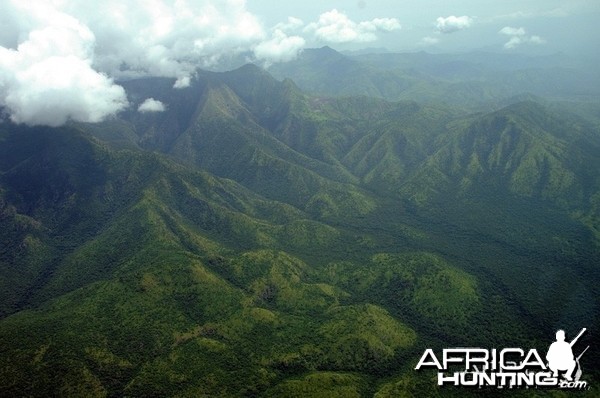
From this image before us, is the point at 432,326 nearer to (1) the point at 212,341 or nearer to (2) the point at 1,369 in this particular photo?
(1) the point at 212,341

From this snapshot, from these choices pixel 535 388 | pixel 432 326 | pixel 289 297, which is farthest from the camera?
pixel 289 297

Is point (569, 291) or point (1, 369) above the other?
point (1, 369)

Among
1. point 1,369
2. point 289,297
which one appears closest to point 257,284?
point 289,297

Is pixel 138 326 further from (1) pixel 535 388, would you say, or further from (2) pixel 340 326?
(1) pixel 535 388

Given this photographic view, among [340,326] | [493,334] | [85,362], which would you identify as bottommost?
[493,334]

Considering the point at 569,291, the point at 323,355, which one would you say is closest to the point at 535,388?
the point at 323,355

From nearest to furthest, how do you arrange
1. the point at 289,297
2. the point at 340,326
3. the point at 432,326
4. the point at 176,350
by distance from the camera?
the point at 176,350, the point at 340,326, the point at 432,326, the point at 289,297

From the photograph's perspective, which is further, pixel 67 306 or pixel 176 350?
pixel 67 306

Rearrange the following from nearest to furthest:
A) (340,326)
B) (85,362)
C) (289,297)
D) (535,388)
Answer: (535,388) → (85,362) → (340,326) → (289,297)

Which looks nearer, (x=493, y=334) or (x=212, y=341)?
(x=212, y=341)
